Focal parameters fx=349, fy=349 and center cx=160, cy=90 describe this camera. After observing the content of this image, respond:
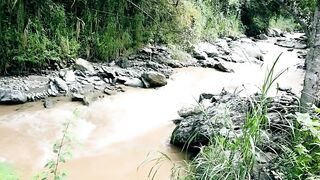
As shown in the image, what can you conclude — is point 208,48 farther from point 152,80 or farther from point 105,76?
point 105,76

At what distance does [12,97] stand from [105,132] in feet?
5.47

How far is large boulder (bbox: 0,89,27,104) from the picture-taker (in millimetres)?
5188

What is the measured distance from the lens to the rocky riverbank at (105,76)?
18.5ft

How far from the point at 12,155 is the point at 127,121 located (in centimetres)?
169

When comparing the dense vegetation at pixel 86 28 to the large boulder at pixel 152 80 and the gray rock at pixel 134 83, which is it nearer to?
the gray rock at pixel 134 83

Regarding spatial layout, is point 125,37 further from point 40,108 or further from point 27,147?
point 27,147

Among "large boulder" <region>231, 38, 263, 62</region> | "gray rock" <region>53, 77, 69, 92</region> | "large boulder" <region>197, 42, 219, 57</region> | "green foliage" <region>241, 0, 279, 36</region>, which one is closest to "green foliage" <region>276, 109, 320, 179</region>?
"gray rock" <region>53, 77, 69, 92</region>

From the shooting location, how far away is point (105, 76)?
6.67 meters

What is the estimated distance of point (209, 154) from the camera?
8.36 feet

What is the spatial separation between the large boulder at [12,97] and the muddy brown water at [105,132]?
148 millimetres

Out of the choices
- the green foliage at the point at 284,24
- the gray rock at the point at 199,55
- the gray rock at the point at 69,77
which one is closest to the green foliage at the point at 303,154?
the gray rock at the point at 69,77

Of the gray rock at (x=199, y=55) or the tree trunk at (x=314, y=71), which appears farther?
the gray rock at (x=199, y=55)

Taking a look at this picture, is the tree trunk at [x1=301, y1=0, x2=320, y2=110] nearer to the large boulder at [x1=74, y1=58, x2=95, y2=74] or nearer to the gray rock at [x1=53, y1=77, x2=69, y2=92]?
the gray rock at [x1=53, y1=77, x2=69, y2=92]

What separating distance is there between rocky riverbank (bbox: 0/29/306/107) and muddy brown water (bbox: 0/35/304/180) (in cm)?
23
